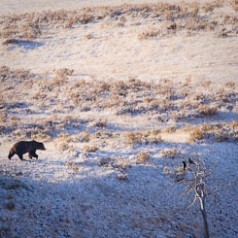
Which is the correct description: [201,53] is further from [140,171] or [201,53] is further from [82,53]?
[140,171]

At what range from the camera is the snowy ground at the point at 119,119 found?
1631cm

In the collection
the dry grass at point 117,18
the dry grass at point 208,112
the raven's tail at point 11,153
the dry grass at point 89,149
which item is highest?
the dry grass at point 117,18

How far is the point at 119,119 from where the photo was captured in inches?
993

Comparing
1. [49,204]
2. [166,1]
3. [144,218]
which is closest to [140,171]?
[144,218]

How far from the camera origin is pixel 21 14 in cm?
4322

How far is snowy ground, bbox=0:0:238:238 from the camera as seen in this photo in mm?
16312

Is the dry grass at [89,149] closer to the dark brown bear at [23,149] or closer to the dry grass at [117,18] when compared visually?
the dark brown bear at [23,149]

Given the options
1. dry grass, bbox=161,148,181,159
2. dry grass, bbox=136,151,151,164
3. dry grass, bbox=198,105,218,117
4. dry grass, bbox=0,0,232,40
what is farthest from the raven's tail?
dry grass, bbox=0,0,232,40

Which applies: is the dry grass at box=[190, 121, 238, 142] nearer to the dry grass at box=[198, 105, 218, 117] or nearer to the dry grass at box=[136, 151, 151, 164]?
the dry grass at box=[198, 105, 218, 117]

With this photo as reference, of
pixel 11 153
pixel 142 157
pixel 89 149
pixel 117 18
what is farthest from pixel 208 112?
pixel 117 18

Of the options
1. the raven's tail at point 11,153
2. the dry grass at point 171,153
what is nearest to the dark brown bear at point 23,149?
the raven's tail at point 11,153

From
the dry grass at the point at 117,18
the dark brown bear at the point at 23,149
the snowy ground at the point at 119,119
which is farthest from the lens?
the dry grass at the point at 117,18

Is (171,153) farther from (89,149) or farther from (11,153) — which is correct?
(11,153)

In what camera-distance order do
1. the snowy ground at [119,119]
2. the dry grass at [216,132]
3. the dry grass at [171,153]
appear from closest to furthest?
the snowy ground at [119,119]
the dry grass at [171,153]
the dry grass at [216,132]
